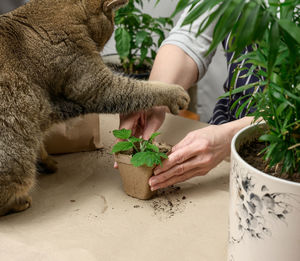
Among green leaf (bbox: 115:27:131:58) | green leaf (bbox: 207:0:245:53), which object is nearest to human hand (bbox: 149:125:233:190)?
green leaf (bbox: 207:0:245:53)

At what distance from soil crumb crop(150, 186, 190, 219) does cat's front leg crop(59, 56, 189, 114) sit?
0.87 feet

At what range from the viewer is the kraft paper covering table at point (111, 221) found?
0.84m

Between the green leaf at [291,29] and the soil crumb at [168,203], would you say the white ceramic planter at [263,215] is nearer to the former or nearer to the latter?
the green leaf at [291,29]

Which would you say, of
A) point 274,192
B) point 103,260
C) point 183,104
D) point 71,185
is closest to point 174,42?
point 183,104

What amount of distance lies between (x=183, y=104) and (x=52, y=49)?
446 mm

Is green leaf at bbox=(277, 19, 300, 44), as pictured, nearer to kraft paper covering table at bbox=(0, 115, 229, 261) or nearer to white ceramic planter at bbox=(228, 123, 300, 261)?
white ceramic planter at bbox=(228, 123, 300, 261)

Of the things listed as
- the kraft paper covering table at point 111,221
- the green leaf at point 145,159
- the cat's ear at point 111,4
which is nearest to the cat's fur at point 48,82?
the cat's ear at point 111,4

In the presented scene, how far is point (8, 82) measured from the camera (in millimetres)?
948

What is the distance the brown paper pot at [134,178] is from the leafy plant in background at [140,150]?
3 centimetres

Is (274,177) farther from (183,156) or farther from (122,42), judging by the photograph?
(122,42)

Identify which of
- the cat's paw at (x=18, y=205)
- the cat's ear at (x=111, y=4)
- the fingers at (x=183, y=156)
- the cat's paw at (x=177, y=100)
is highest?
the cat's ear at (x=111, y=4)

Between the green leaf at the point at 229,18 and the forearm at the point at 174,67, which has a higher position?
the green leaf at the point at 229,18

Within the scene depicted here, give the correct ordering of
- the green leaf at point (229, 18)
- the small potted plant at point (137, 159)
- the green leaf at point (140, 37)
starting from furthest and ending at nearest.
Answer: the green leaf at point (140, 37), the small potted plant at point (137, 159), the green leaf at point (229, 18)

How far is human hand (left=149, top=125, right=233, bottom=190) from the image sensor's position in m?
1.00
